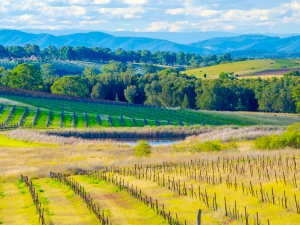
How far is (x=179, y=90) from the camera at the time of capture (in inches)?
6949

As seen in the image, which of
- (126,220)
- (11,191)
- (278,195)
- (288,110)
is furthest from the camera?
(288,110)

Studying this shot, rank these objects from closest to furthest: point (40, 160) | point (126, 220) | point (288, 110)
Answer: point (126, 220) → point (40, 160) → point (288, 110)

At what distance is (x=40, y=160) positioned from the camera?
242 ft

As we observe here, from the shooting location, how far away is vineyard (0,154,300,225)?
34500mm

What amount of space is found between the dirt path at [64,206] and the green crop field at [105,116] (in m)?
71.0

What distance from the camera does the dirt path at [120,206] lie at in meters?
35.2

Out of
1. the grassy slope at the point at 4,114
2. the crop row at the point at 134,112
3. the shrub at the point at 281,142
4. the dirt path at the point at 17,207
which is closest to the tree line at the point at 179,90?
the crop row at the point at 134,112

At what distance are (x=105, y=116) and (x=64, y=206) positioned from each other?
9323 centimetres

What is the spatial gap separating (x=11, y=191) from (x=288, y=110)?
126m

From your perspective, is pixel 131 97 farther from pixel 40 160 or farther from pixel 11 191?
pixel 11 191

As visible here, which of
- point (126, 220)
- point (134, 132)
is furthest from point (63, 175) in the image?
point (134, 132)

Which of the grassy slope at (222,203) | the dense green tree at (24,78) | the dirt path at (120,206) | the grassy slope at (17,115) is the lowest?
the dirt path at (120,206)

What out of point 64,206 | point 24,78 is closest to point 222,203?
point 64,206

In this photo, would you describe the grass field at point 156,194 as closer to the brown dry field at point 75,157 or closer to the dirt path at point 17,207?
the dirt path at point 17,207
